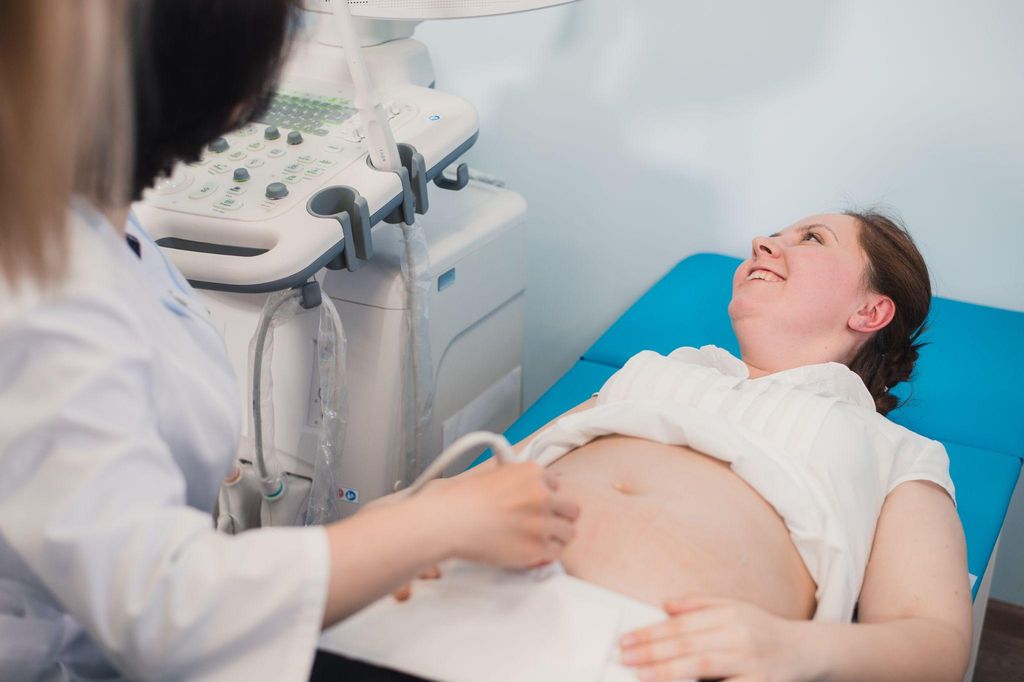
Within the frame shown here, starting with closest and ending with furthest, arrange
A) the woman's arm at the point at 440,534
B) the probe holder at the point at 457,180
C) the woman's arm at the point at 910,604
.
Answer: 1. the woman's arm at the point at 440,534
2. the woman's arm at the point at 910,604
3. the probe holder at the point at 457,180

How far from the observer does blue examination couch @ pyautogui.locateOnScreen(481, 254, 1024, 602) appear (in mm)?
1550

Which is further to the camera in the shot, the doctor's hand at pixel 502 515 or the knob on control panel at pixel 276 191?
the knob on control panel at pixel 276 191

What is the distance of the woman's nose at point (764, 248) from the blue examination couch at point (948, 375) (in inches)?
11.2

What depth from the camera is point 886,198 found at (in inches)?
75.7

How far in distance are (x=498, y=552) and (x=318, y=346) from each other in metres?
0.81

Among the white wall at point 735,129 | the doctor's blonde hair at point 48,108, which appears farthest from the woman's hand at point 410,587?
the white wall at point 735,129

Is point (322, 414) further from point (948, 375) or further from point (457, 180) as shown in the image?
point (948, 375)

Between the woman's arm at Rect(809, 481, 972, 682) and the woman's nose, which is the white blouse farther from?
the woman's nose

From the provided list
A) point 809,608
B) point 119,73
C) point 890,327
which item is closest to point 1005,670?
point 890,327

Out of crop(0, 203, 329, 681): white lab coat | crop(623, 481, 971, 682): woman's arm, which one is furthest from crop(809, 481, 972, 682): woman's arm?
crop(0, 203, 329, 681): white lab coat

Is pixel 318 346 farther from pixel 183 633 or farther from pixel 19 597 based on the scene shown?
pixel 183 633

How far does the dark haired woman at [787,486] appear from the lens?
1.07m

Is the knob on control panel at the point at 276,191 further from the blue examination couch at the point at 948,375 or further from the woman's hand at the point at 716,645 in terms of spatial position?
the woman's hand at the point at 716,645

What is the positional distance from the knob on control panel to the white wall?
831mm
